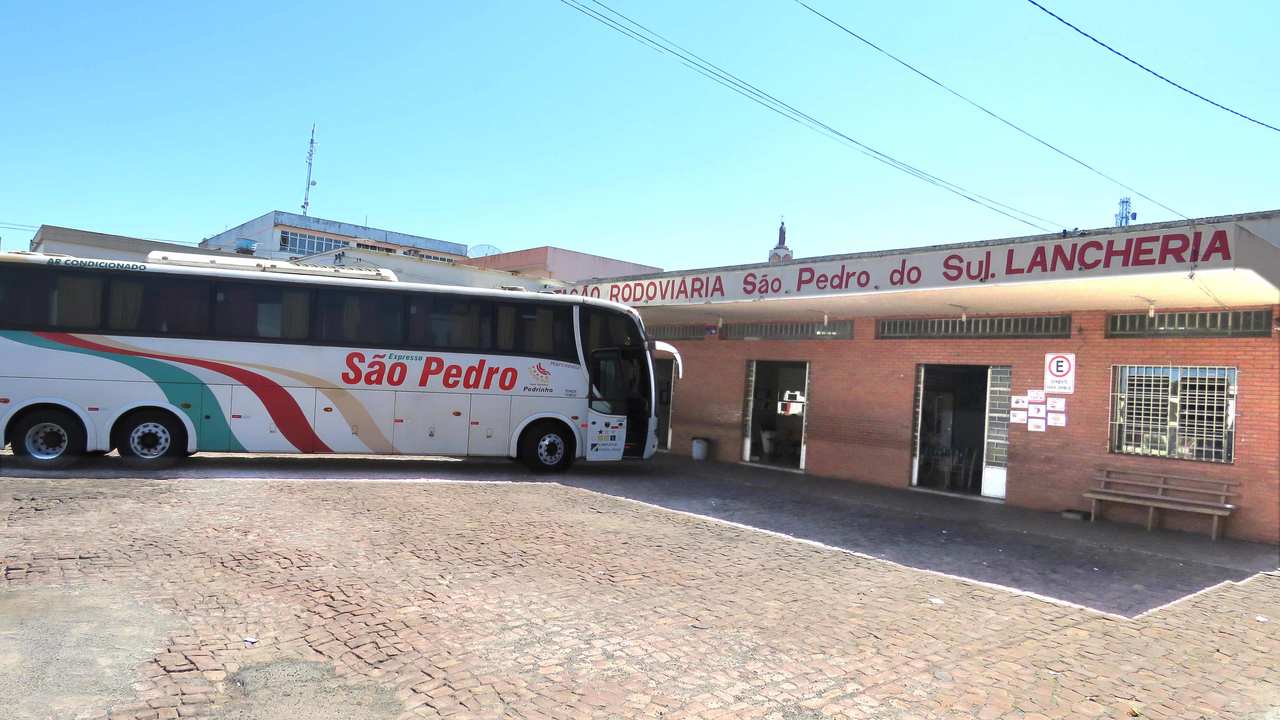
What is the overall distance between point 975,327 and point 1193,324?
11.0ft

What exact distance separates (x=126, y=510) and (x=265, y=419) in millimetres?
4387

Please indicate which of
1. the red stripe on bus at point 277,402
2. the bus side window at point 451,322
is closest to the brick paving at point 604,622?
the red stripe on bus at point 277,402

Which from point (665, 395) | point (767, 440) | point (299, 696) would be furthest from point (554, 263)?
point (299, 696)

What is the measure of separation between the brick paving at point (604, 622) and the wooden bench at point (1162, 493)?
2.34m

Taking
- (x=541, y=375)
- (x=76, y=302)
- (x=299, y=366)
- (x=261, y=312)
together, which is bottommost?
(x=299, y=366)

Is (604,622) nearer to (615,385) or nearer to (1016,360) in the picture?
(615,385)

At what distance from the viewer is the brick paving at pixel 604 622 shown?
4805 mm

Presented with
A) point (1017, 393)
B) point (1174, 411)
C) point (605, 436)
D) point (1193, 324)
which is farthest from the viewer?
point (605, 436)

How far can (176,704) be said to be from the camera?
4.19 metres

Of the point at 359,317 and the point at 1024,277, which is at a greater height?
the point at 1024,277

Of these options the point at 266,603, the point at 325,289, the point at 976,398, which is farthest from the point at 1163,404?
the point at 325,289

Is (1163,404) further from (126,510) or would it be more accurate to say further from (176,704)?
(126,510)

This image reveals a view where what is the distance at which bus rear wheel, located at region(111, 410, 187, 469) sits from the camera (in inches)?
495

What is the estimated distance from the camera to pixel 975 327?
562 inches
